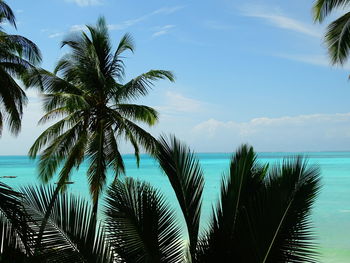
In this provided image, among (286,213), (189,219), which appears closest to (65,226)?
(189,219)

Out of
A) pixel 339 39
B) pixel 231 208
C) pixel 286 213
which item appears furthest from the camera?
pixel 339 39

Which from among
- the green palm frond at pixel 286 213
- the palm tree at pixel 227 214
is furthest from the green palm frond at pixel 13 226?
the green palm frond at pixel 286 213

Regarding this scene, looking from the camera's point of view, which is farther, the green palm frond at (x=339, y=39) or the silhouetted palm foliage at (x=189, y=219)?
the green palm frond at (x=339, y=39)

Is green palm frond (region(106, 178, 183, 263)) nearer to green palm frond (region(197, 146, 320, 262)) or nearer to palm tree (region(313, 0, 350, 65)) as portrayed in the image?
green palm frond (region(197, 146, 320, 262))

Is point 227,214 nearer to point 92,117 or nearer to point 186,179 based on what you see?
point 186,179

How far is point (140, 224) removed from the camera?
4738 millimetres

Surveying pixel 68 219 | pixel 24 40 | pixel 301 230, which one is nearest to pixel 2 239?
pixel 68 219

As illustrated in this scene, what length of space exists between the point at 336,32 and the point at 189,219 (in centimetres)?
977

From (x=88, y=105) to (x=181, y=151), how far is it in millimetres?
9991

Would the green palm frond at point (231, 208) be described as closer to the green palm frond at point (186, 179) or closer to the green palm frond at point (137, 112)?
the green palm frond at point (186, 179)

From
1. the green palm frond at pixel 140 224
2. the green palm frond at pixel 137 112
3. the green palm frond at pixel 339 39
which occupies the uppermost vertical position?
the green palm frond at pixel 339 39

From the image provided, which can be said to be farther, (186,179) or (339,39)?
(339,39)

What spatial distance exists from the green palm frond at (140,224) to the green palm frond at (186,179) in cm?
19

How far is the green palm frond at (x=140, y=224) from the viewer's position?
15.4 ft
